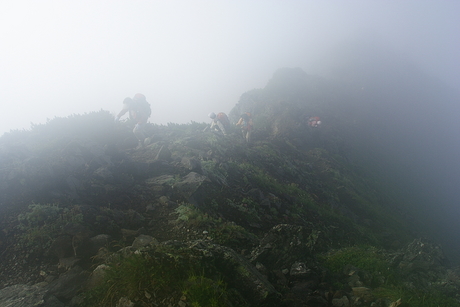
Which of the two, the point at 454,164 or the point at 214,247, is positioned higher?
the point at 214,247

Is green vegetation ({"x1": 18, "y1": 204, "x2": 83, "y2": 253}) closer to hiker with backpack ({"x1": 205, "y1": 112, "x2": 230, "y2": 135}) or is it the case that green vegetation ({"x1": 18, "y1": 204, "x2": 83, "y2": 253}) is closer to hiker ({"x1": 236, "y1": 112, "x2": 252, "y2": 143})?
hiker with backpack ({"x1": 205, "y1": 112, "x2": 230, "y2": 135})

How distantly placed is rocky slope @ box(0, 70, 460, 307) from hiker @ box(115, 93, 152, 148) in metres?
0.48

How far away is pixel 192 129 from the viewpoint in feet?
55.6

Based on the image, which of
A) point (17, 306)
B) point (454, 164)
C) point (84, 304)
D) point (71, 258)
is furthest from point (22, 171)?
point (454, 164)

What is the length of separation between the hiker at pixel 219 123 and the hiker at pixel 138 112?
188 inches

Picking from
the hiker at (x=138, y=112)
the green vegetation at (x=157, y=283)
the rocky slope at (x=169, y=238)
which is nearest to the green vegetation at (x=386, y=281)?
the rocky slope at (x=169, y=238)

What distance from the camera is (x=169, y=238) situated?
5.73 meters

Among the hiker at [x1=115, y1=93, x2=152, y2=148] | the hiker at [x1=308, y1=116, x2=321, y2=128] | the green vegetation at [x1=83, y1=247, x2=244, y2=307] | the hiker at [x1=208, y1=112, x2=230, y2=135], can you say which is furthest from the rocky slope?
the hiker at [x1=308, y1=116, x2=321, y2=128]

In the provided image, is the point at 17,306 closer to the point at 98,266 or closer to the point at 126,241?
the point at 98,266

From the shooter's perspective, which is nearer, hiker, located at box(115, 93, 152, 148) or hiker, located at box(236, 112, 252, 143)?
hiker, located at box(115, 93, 152, 148)

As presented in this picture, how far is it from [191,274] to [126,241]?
243 centimetres

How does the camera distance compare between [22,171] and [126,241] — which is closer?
[126,241]

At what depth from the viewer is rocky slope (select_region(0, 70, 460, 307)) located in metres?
3.82

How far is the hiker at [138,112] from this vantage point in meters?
12.7
